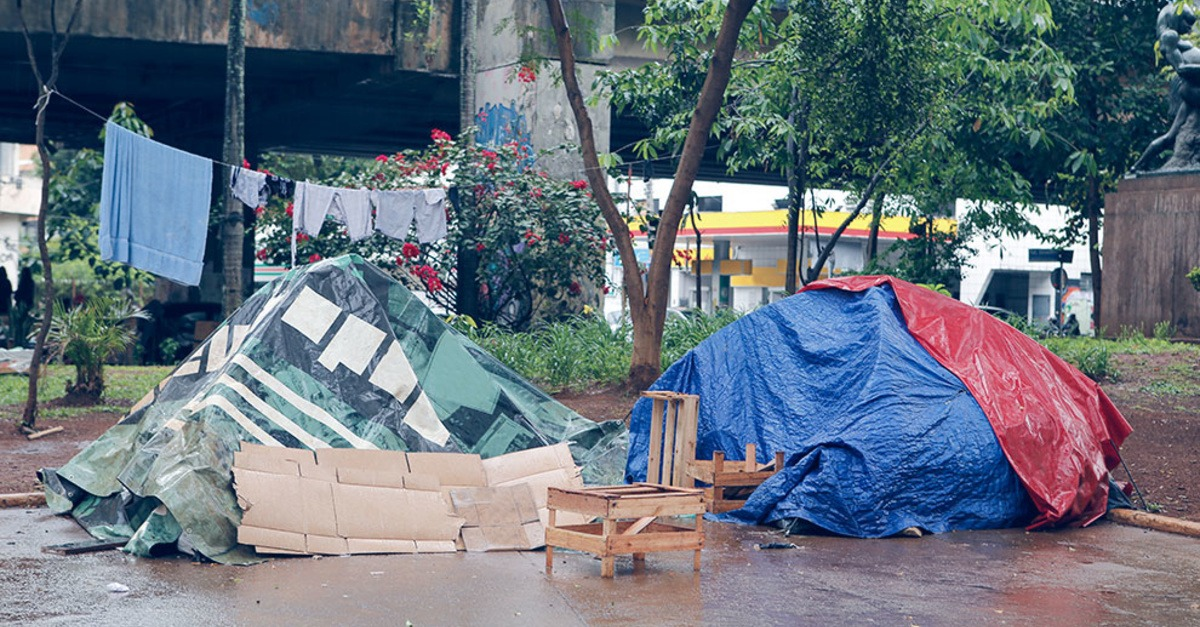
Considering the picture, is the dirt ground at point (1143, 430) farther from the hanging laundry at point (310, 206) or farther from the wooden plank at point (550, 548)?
the wooden plank at point (550, 548)

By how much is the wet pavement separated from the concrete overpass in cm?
908

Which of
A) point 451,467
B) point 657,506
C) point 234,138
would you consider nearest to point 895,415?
point 657,506

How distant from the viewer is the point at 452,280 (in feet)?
62.8

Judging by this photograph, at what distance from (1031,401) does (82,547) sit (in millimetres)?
6549

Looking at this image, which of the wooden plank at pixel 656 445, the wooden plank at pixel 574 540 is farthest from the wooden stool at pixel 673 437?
the wooden plank at pixel 574 540

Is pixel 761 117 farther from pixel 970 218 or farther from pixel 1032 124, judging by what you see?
pixel 970 218

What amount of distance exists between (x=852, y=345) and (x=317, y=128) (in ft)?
73.3

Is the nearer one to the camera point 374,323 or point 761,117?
point 374,323

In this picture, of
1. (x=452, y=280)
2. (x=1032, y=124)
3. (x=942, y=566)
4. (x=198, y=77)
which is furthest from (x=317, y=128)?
(x=942, y=566)

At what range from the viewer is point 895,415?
9477mm

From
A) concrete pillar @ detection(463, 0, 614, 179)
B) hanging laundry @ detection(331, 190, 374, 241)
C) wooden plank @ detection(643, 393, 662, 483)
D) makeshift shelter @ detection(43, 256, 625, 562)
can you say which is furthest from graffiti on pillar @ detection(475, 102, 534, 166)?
wooden plank @ detection(643, 393, 662, 483)

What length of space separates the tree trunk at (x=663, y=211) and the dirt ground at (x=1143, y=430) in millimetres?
638

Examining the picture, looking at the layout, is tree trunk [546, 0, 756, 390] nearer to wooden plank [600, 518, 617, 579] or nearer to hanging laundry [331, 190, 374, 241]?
hanging laundry [331, 190, 374, 241]

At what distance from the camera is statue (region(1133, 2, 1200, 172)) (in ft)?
62.5
